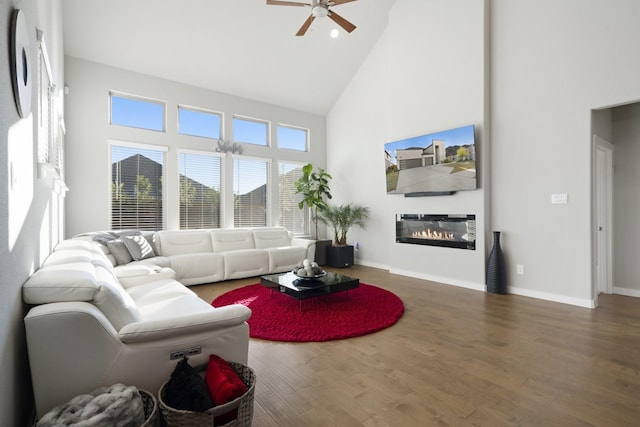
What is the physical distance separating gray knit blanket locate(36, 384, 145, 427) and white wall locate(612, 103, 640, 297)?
5.91 metres

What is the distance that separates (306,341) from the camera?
9.71ft

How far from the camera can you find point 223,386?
61.4 inches

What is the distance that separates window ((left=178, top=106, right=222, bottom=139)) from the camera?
6156 mm

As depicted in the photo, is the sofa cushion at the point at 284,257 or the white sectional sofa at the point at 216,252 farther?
the sofa cushion at the point at 284,257

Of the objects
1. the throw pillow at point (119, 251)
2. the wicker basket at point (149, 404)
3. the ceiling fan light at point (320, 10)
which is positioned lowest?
the wicker basket at point (149, 404)

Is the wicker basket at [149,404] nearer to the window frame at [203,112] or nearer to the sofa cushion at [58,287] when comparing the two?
the sofa cushion at [58,287]

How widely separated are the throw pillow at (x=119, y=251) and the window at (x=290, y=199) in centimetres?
342

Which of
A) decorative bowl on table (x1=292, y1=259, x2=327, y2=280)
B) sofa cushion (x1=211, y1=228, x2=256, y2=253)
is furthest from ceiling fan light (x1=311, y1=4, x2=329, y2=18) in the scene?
sofa cushion (x1=211, y1=228, x2=256, y2=253)

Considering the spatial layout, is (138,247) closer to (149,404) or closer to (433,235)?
(149,404)

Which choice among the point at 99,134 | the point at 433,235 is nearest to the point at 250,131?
the point at 99,134

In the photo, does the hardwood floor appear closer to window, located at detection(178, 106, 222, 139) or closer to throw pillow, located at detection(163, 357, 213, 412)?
throw pillow, located at detection(163, 357, 213, 412)

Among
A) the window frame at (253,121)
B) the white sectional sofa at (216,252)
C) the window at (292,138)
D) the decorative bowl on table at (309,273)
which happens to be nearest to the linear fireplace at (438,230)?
the white sectional sofa at (216,252)

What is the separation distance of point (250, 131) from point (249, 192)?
53.6 inches

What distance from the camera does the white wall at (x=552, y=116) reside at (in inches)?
146
